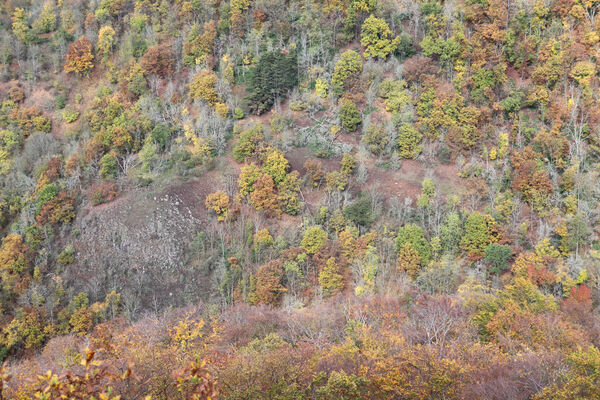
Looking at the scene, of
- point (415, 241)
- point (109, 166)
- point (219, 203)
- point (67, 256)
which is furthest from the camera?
point (109, 166)

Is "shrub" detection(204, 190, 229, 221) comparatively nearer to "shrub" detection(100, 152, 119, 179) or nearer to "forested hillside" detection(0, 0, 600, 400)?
"forested hillside" detection(0, 0, 600, 400)

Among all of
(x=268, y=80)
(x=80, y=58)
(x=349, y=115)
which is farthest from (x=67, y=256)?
(x=349, y=115)

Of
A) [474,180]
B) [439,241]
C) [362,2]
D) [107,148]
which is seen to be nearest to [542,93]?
[474,180]

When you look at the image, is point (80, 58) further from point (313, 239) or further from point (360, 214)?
point (360, 214)

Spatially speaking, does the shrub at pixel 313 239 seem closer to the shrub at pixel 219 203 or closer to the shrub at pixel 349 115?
the shrub at pixel 219 203

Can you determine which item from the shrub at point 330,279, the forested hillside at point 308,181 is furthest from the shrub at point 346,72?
the shrub at point 330,279

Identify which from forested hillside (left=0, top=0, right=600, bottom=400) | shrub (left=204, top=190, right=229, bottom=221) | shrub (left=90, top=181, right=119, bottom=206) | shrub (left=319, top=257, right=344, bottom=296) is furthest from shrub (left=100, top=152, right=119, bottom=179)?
shrub (left=319, top=257, right=344, bottom=296)

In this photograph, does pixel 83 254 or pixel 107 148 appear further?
pixel 107 148

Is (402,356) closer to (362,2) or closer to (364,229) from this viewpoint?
(364,229)
